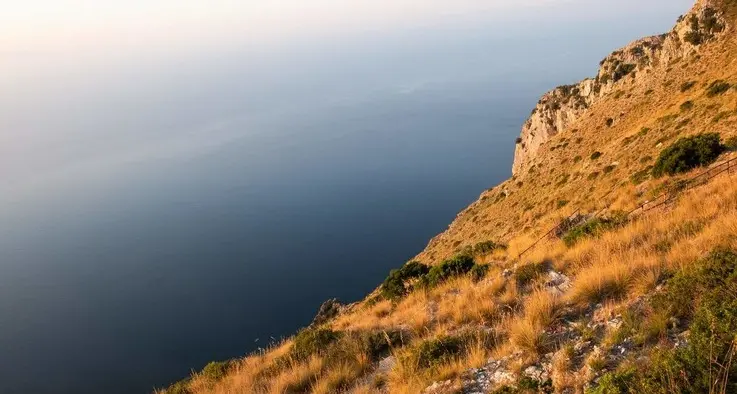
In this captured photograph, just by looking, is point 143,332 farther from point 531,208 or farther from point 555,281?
point 555,281

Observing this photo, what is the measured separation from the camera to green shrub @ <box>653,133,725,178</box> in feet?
50.6

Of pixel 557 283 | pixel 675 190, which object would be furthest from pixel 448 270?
pixel 675 190

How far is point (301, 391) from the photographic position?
6773mm

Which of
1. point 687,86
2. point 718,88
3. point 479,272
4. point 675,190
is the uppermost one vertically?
point 687,86

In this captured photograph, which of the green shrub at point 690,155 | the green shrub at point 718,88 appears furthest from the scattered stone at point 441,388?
the green shrub at point 718,88

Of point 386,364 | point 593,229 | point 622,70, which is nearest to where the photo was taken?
point 386,364

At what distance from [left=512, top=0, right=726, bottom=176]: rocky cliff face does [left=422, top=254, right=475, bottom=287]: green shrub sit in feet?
105

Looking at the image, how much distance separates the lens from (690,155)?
15727 millimetres

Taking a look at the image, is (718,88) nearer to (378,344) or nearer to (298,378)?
(378,344)

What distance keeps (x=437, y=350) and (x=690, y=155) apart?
14.9 meters

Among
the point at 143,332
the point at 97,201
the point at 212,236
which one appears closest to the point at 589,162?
the point at 143,332

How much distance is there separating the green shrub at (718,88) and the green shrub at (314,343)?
26871 mm

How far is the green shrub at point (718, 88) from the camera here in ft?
79.4

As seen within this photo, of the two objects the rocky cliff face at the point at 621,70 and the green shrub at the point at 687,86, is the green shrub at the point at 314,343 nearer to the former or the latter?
the green shrub at the point at 687,86
